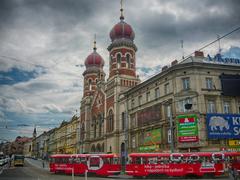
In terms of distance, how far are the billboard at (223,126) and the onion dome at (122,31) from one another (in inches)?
1156

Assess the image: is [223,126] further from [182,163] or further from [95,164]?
[95,164]

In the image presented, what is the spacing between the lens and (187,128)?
34250 mm

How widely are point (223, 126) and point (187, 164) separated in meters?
9.31

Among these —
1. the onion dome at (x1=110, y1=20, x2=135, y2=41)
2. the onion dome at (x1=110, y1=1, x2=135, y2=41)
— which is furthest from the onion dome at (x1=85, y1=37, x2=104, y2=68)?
the onion dome at (x1=110, y1=20, x2=135, y2=41)

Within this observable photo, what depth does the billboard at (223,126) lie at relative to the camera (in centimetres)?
3375

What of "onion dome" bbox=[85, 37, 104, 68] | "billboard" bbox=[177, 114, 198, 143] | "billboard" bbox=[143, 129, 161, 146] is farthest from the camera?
"onion dome" bbox=[85, 37, 104, 68]

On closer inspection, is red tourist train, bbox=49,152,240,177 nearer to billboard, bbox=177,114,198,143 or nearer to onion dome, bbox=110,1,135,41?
billboard, bbox=177,114,198,143

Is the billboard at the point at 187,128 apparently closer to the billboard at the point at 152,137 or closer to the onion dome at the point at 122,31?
the billboard at the point at 152,137

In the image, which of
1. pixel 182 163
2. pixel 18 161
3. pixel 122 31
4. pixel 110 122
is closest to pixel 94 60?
pixel 122 31

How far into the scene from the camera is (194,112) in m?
34.3

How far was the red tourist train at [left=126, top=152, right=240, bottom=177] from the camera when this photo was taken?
2753cm

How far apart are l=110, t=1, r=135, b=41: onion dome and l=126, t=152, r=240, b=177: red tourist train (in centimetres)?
3424

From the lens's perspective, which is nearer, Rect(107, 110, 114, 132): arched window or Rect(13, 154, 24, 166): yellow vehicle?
Rect(107, 110, 114, 132): arched window

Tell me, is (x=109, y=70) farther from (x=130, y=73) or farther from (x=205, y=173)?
(x=205, y=173)
